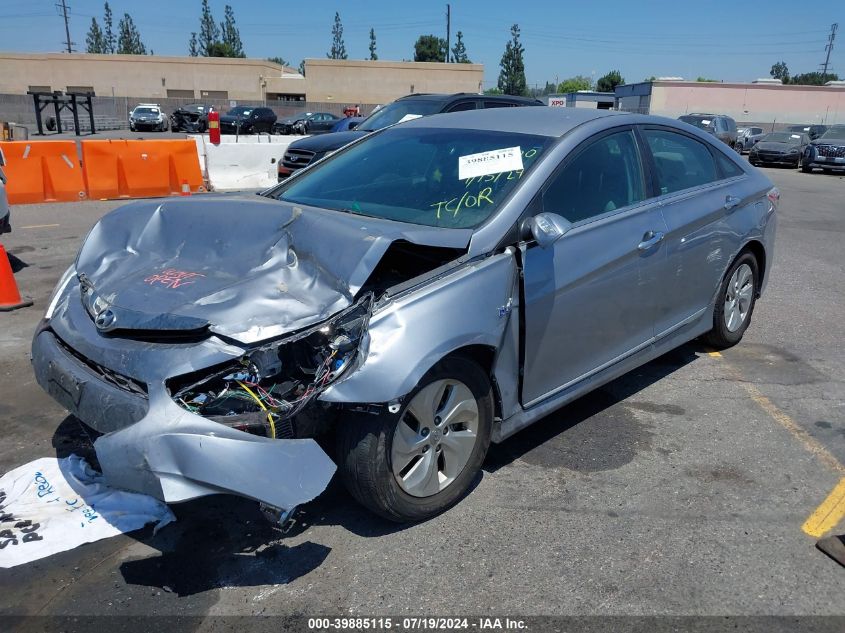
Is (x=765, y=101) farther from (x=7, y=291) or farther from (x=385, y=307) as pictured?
(x=385, y=307)

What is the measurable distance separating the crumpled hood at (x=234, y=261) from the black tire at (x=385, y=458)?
18.9 inches

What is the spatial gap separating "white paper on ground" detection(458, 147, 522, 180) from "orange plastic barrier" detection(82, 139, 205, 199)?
1000 centimetres

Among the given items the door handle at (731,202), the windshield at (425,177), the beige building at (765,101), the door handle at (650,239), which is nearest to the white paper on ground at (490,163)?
the windshield at (425,177)

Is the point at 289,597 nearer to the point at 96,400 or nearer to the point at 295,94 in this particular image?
the point at 96,400

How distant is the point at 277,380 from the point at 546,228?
4.75ft

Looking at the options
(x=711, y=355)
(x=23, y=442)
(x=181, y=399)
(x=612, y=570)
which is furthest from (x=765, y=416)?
(x=23, y=442)

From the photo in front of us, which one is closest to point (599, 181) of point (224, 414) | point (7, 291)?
point (224, 414)

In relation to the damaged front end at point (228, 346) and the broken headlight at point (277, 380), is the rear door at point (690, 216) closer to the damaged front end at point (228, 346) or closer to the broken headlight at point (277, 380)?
the damaged front end at point (228, 346)

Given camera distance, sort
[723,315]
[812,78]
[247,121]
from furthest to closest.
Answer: [812,78], [247,121], [723,315]

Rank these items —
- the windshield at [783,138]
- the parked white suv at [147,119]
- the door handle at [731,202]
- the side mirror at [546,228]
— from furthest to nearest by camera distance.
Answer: the parked white suv at [147,119]
the windshield at [783,138]
the door handle at [731,202]
the side mirror at [546,228]

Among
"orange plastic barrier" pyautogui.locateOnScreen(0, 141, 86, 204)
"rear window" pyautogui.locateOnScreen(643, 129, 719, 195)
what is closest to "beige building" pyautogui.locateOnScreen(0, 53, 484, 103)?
"orange plastic barrier" pyautogui.locateOnScreen(0, 141, 86, 204)

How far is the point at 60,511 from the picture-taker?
3314 mm

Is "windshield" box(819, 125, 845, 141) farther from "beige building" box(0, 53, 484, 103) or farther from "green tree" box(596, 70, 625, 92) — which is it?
"green tree" box(596, 70, 625, 92)

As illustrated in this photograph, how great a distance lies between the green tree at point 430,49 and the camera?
110262 mm
